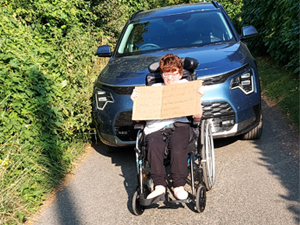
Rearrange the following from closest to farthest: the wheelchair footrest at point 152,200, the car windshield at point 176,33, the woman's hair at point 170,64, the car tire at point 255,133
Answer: the wheelchair footrest at point 152,200 < the woman's hair at point 170,64 < the car tire at point 255,133 < the car windshield at point 176,33

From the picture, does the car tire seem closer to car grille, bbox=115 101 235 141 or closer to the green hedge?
car grille, bbox=115 101 235 141

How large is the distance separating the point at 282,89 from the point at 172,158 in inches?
197

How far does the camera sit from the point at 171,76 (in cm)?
417

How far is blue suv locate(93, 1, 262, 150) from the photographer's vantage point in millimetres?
4945

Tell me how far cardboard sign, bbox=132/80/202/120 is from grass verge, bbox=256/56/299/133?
8.93ft

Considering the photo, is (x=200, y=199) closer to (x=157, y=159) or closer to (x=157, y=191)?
(x=157, y=191)

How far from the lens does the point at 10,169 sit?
4.47m

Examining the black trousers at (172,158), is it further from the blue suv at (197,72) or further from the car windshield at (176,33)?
the car windshield at (176,33)

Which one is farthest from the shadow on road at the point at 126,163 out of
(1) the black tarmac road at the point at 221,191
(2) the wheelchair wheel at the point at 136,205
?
(2) the wheelchair wheel at the point at 136,205

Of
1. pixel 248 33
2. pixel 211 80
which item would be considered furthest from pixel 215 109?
pixel 248 33

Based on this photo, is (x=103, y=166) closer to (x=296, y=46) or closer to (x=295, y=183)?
(x=295, y=183)

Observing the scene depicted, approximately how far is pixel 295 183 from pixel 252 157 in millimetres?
961

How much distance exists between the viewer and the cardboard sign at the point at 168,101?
13.0ft

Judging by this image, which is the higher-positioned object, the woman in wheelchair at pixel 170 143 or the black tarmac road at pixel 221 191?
the woman in wheelchair at pixel 170 143
